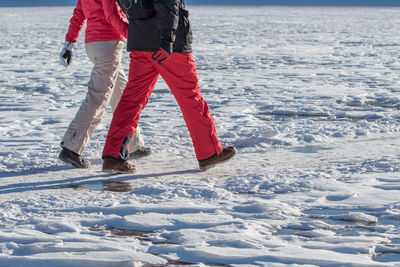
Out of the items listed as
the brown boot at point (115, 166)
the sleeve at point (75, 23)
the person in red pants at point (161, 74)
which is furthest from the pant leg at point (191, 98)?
the sleeve at point (75, 23)

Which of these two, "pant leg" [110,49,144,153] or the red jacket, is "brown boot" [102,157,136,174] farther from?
the red jacket

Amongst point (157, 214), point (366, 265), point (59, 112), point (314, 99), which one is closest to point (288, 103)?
point (314, 99)

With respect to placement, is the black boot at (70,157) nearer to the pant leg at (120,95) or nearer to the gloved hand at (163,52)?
the pant leg at (120,95)

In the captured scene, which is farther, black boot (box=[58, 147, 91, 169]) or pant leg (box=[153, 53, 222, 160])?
black boot (box=[58, 147, 91, 169])

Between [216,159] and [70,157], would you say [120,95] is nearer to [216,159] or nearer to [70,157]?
[70,157]

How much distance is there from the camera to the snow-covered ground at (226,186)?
8.32 feet

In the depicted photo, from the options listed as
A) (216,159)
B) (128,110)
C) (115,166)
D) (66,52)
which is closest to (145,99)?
(128,110)

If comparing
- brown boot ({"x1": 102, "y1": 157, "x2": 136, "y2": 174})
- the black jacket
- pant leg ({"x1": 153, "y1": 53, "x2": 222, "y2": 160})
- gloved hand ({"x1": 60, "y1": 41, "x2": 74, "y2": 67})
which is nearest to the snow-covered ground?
brown boot ({"x1": 102, "y1": 157, "x2": 136, "y2": 174})

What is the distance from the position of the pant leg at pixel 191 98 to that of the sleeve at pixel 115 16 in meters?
0.28

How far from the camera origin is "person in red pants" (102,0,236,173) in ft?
11.2

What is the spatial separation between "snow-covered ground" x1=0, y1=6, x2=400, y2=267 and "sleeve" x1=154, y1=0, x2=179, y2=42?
2.49ft

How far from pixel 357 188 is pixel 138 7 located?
1420 mm

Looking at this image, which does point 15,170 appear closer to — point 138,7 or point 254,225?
point 138,7

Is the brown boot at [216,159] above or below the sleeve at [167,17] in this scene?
below
